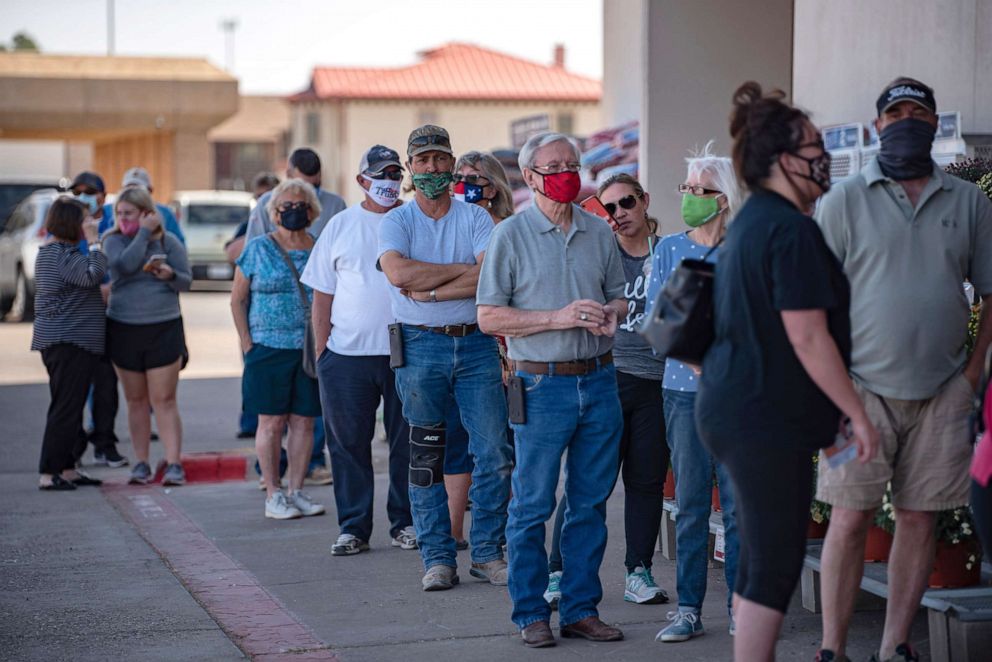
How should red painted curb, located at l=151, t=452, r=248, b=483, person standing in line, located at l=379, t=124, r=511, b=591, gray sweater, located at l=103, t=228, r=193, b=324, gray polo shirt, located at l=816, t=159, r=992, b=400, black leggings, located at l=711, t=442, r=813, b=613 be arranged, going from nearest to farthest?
1. black leggings, located at l=711, t=442, r=813, b=613
2. gray polo shirt, located at l=816, t=159, r=992, b=400
3. person standing in line, located at l=379, t=124, r=511, b=591
4. gray sweater, located at l=103, t=228, r=193, b=324
5. red painted curb, located at l=151, t=452, r=248, b=483

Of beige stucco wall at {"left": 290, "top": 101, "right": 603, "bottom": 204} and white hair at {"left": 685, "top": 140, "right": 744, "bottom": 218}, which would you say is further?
beige stucco wall at {"left": 290, "top": 101, "right": 603, "bottom": 204}

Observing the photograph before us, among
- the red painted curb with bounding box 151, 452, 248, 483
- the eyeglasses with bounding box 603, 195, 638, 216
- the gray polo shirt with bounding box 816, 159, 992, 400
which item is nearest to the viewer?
the gray polo shirt with bounding box 816, 159, 992, 400

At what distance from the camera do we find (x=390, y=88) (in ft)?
202

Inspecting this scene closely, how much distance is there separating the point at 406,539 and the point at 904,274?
3.60 meters

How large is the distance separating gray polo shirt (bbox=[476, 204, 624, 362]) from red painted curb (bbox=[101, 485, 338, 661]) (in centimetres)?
147

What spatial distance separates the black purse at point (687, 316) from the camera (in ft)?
14.4

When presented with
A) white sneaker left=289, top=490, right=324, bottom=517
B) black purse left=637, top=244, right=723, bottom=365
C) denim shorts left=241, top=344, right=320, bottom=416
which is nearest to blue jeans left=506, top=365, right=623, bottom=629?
black purse left=637, top=244, right=723, bottom=365

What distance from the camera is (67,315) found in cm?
953

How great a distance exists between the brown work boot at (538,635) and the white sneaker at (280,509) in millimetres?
3175

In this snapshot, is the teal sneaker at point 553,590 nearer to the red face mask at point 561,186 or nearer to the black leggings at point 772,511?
the red face mask at point 561,186

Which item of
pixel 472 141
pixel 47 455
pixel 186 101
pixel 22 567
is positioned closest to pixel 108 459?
pixel 47 455

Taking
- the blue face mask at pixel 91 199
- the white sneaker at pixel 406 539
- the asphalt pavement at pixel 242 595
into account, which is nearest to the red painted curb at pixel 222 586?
the asphalt pavement at pixel 242 595

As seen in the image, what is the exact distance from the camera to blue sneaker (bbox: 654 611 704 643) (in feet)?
19.1

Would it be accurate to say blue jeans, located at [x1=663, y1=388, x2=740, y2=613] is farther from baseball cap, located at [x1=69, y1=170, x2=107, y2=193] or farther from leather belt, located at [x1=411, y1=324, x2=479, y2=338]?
baseball cap, located at [x1=69, y1=170, x2=107, y2=193]
